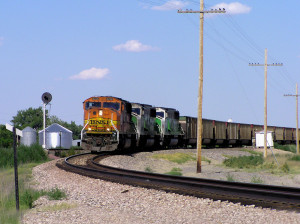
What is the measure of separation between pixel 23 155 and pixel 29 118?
10432 cm

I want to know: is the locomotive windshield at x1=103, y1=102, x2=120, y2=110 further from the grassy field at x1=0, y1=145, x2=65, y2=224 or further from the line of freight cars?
the line of freight cars

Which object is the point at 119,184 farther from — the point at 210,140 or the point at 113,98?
the point at 210,140

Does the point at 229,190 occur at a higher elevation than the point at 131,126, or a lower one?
lower

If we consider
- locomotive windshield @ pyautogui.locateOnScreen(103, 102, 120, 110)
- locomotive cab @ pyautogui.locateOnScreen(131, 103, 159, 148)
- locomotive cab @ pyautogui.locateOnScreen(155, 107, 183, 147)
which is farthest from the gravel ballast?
locomotive cab @ pyautogui.locateOnScreen(155, 107, 183, 147)

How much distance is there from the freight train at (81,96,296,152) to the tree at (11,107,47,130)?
85117 mm

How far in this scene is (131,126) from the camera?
1292 inches

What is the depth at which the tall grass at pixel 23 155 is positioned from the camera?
28.4m

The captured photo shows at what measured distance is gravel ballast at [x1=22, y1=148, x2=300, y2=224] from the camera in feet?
31.1

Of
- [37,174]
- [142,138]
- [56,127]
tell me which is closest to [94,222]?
[37,174]

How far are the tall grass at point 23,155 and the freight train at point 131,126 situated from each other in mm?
3878

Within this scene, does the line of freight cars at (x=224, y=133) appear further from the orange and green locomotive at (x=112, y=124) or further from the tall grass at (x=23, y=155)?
the tall grass at (x=23, y=155)

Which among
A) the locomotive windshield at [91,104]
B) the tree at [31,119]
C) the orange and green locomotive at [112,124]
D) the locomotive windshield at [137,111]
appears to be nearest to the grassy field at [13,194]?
the orange and green locomotive at [112,124]

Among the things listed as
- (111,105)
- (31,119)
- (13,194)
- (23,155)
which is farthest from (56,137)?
(31,119)

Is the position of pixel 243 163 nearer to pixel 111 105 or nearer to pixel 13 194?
pixel 111 105
